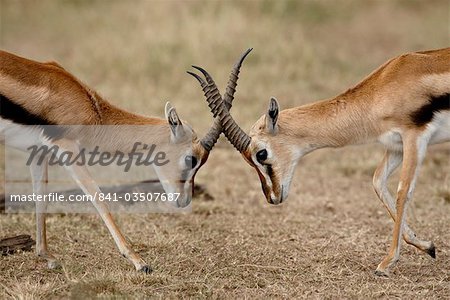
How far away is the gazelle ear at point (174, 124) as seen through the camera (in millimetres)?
6504

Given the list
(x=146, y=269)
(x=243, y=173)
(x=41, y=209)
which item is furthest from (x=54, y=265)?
(x=243, y=173)

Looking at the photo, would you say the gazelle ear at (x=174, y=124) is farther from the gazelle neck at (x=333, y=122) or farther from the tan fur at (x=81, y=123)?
the gazelle neck at (x=333, y=122)

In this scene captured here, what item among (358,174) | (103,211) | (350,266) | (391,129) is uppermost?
(391,129)

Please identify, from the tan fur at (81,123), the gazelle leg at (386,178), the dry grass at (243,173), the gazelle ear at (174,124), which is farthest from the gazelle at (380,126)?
the dry grass at (243,173)

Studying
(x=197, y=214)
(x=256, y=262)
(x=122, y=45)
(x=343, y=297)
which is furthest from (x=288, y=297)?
(x=122, y=45)

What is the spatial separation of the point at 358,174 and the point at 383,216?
168cm

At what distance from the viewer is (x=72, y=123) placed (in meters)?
6.39

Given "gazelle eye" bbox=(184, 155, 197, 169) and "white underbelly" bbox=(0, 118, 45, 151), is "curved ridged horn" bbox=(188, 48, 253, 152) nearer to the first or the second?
"gazelle eye" bbox=(184, 155, 197, 169)

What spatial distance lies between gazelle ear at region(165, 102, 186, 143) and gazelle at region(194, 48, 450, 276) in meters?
0.29

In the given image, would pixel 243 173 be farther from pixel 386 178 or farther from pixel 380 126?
pixel 380 126

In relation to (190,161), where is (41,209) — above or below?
below

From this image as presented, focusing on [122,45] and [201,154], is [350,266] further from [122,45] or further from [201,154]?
[122,45]

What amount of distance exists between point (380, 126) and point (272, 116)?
0.84 meters

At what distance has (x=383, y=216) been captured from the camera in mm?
8367
